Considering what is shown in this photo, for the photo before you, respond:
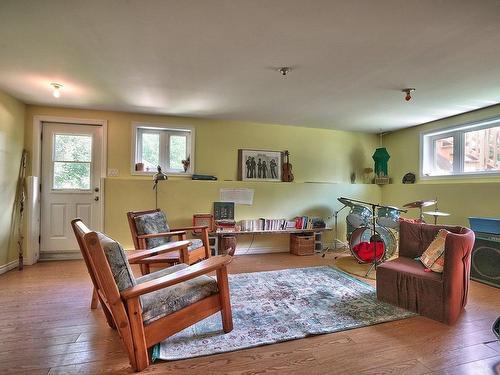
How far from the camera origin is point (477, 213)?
367 cm

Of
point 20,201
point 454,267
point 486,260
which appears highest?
point 20,201

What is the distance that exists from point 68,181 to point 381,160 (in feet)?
17.5

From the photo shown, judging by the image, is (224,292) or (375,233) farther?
(375,233)

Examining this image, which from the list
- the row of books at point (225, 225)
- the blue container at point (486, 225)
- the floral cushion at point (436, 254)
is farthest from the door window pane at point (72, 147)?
the blue container at point (486, 225)

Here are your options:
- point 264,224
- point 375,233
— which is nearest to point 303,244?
point 264,224

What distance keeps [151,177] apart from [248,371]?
11.0 ft

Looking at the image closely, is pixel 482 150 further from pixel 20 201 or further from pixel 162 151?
pixel 20 201

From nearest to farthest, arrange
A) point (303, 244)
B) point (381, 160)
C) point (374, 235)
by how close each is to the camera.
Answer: point (374, 235) < point (303, 244) < point (381, 160)

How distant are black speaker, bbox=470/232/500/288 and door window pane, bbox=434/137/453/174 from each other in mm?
1473

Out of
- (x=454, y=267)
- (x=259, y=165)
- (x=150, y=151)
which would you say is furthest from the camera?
(x=259, y=165)

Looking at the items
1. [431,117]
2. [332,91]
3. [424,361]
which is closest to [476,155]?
[431,117]

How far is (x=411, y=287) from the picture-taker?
2.36 m

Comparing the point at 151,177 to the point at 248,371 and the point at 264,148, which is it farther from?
the point at 248,371

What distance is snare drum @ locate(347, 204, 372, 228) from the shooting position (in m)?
3.87
